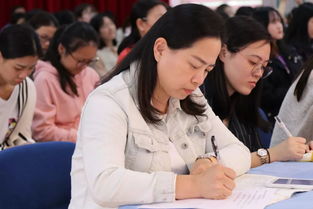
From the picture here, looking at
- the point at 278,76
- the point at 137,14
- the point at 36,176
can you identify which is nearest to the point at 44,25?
the point at 137,14

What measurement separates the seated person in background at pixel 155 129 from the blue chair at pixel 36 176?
27cm

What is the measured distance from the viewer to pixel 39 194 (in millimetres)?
1688

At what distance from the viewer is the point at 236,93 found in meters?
2.19

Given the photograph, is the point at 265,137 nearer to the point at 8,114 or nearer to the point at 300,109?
the point at 300,109

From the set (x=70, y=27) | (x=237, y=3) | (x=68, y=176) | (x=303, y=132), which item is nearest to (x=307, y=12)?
(x=70, y=27)

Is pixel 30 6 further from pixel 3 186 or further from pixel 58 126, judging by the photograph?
pixel 3 186

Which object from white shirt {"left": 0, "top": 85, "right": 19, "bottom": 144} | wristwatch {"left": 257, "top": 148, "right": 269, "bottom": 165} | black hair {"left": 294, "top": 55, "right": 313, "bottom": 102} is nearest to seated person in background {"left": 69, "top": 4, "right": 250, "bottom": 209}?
wristwatch {"left": 257, "top": 148, "right": 269, "bottom": 165}

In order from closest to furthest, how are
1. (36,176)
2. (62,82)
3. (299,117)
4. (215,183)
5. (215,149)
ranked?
(215,183) → (215,149) → (36,176) → (299,117) → (62,82)

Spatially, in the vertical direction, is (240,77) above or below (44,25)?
above

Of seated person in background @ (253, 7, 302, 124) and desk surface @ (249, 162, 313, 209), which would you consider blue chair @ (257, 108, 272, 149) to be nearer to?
desk surface @ (249, 162, 313, 209)

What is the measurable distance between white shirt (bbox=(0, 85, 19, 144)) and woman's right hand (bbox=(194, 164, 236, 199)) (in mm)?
1529

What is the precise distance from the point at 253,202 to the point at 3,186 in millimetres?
774

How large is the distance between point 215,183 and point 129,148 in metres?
0.26

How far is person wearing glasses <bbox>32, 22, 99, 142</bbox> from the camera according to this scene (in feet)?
9.64
